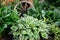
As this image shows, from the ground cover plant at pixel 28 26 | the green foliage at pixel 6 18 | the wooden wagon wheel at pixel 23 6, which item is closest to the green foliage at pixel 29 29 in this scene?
the ground cover plant at pixel 28 26

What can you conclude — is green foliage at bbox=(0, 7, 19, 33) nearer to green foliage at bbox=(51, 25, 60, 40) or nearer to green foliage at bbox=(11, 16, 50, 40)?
green foliage at bbox=(11, 16, 50, 40)

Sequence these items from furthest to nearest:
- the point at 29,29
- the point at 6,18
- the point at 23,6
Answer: the point at 23,6 < the point at 6,18 < the point at 29,29

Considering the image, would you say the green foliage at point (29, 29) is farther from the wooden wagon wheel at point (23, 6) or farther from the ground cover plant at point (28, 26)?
the wooden wagon wheel at point (23, 6)

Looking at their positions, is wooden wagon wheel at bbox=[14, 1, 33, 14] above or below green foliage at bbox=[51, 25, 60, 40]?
above

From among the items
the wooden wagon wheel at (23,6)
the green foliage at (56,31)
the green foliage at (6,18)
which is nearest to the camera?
the green foliage at (6,18)

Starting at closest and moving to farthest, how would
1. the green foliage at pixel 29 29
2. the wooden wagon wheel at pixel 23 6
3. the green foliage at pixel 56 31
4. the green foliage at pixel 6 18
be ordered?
the green foliage at pixel 29 29, the green foliage at pixel 6 18, the green foliage at pixel 56 31, the wooden wagon wheel at pixel 23 6

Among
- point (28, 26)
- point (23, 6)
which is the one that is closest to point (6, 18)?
point (28, 26)

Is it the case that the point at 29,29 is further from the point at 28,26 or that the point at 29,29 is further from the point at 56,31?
the point at 56,31

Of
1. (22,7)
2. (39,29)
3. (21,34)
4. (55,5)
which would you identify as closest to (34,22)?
(39,29)

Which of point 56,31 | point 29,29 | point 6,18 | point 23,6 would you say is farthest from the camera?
point 23,6

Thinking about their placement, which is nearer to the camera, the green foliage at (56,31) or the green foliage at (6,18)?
the green foliage at (6,18)

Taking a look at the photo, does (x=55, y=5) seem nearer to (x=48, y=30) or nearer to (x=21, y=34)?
(x=48, y=30)

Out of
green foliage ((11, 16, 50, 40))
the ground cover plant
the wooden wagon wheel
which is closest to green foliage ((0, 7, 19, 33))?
the ground cover plant

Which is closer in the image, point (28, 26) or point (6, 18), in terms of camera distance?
point (28, 26)
